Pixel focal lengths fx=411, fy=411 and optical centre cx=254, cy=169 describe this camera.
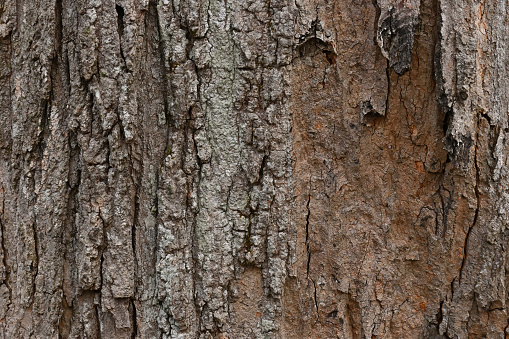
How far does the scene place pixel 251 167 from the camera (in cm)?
143

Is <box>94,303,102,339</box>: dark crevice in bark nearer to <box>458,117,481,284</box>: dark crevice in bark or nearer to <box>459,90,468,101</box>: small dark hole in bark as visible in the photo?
<box>458,117,481,284</box>: dark crevice in bark

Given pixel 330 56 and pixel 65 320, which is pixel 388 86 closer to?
pixel 330 56

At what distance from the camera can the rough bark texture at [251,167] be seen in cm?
140

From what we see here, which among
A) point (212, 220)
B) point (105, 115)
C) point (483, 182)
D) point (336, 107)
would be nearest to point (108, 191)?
point (105, 115)

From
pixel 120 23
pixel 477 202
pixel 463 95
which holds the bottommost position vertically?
pixel 477 202

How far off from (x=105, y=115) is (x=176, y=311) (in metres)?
0.71

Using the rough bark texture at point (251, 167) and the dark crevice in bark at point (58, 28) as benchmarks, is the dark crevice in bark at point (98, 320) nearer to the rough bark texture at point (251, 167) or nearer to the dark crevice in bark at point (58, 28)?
the rough bark texture at point (251, 167)

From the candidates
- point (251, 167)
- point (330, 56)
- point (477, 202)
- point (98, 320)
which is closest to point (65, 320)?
point (98, 320)

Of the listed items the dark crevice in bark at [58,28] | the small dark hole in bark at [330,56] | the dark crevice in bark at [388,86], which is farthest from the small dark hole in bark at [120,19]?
the dark crevice in bark at [388,86]

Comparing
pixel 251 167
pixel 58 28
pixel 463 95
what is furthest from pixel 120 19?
pixel 463 95

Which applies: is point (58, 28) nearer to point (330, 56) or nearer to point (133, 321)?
point (330, 56)

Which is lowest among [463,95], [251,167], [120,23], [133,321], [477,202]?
[133,321]

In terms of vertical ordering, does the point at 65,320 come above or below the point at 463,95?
below

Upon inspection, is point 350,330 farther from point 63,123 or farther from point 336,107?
point 63,123
